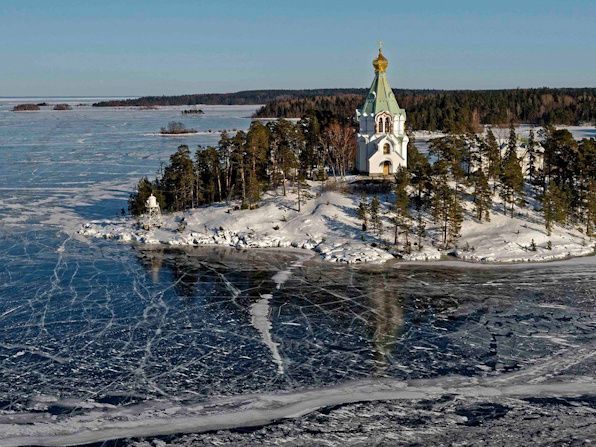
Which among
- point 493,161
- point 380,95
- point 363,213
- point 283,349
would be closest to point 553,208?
point 493,161

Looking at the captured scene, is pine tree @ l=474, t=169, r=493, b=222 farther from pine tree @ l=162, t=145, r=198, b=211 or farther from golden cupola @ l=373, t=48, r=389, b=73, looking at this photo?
pine tree @ l=162, t=145, r=198, b=211

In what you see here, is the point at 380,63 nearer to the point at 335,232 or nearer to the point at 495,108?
the point at 335,232

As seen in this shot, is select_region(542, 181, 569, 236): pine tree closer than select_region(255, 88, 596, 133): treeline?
Yes

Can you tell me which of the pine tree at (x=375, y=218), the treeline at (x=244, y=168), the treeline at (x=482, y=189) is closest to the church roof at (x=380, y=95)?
the treeline at (x=244, y=168)

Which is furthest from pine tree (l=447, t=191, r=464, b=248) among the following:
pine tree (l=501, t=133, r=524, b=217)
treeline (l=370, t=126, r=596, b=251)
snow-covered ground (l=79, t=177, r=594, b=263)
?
pine tree (l=501, t=133, r=524, b=217)

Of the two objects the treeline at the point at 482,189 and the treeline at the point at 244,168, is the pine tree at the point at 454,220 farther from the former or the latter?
the treeline at the point at 244,168

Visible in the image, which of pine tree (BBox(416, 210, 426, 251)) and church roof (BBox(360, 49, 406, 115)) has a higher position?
church roof (BBox(360, 49, 406, 115))

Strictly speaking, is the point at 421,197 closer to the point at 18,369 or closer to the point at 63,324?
the point at 63,324
